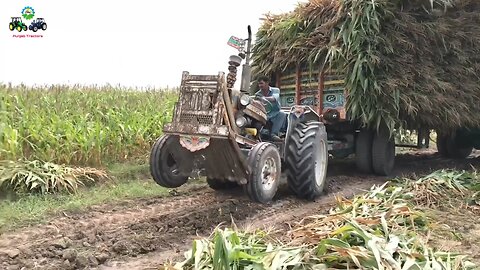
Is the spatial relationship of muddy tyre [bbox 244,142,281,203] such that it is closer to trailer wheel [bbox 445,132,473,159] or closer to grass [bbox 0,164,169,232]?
grass [bbox 0,164,169,232]

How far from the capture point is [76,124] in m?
8.62

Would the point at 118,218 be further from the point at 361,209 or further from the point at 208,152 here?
the point at 361,209

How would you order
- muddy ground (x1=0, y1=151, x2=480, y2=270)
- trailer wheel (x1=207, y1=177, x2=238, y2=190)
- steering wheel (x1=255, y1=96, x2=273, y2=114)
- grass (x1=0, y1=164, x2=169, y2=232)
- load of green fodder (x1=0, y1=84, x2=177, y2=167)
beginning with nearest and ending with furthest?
1. muddy ground (x1=0, y1=151, x2=480, y2=270)
2. grass (x1=0, y1=164, x2=169, y2=232)
3. steering wheel (x1=255, y1=96, x2=273, y2=114)
4. trailer wheel (x1=207, y1=177, x2=238, y2=190)
5. load of green fodder (x1=0, y1=84, x2=177, y2=167)

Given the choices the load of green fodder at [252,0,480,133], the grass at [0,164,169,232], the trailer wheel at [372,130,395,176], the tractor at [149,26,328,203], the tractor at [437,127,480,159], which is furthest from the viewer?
the tractor at [437,127,480,159]

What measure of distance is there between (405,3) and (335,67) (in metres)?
1.46

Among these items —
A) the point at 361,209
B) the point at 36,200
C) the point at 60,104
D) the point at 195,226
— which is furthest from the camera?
the point at 60,104

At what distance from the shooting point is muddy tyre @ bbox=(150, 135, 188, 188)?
6332 millimetres

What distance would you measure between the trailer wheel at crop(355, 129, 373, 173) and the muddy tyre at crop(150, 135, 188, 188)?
389 cm

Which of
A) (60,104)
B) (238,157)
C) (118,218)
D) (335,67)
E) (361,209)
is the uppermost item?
(335,67)

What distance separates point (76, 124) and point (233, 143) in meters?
3.87

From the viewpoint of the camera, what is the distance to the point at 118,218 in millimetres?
5883

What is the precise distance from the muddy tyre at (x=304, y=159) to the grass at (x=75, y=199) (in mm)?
1855

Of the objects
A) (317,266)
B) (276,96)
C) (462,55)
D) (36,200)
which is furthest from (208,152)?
(462,55)

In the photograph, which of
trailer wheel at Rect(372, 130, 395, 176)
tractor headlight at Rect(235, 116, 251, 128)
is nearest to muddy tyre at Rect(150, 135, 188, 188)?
tractor headlight at Rect(235, 116, 251, 128)
